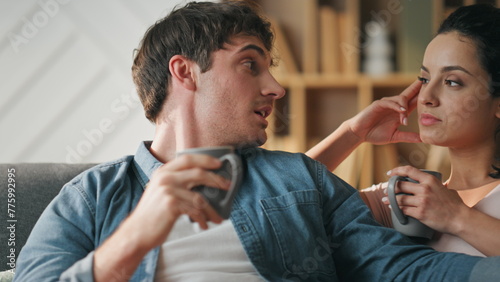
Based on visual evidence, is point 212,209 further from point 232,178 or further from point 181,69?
point 181,69

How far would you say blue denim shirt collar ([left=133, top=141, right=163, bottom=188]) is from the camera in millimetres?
Answer: 1351

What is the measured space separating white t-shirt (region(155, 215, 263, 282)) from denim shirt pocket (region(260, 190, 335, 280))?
9 cm

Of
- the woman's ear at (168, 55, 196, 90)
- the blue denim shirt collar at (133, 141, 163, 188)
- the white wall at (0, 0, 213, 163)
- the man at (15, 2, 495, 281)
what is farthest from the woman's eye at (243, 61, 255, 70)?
the white wall at (0, 0, 213, 163)

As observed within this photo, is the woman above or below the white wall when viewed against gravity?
below

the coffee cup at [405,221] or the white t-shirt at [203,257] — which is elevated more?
the white t-shirt at [203,257]

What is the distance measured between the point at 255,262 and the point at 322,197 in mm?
260

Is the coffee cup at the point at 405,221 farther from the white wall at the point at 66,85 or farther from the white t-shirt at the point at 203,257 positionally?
the white wall at the point at 66,85

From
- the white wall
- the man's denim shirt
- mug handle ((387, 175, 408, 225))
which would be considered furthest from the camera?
the white wall

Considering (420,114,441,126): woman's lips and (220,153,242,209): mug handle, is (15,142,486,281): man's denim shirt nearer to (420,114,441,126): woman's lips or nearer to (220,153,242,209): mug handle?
(420,114,441,126): woman's lips

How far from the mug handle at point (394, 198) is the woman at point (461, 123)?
1cm

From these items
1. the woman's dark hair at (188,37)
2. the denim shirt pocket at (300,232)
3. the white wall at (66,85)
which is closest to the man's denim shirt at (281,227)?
the denim shirt pocket at (300,232)

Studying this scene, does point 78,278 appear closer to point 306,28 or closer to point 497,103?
point 497,103

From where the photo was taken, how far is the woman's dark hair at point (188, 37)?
1.49 m

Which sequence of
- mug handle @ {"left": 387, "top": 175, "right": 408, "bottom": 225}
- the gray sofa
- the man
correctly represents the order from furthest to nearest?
1. the gray sofa
2. mug handle @ {"left": 387, "top": 175, "right": 408, "bottom": 225}
3. the man
